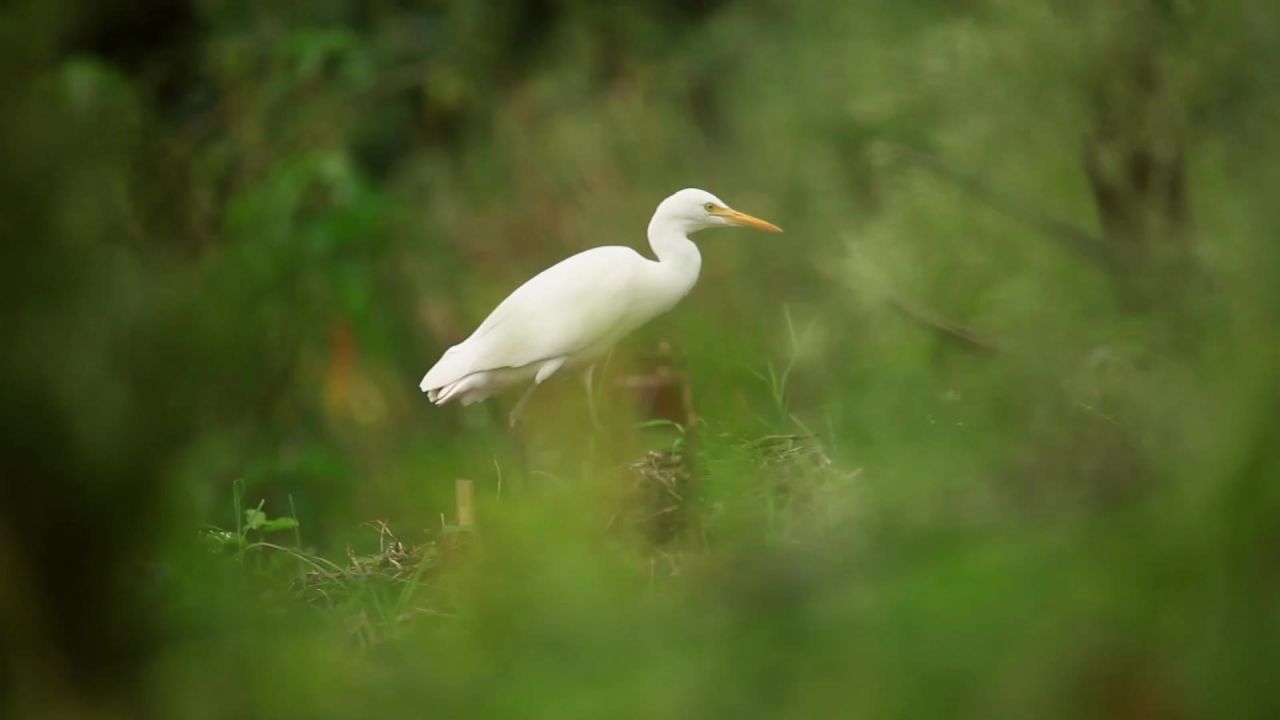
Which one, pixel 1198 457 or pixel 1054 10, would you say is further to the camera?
pixel 1054 10

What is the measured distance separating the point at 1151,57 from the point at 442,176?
14.9 ft

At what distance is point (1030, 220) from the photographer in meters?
4.11

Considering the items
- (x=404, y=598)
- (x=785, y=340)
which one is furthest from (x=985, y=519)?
(x=785, y=340)

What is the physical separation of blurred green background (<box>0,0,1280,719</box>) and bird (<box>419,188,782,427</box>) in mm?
188

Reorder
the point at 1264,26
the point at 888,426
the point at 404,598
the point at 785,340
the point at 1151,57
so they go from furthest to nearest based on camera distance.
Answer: the point at 1151,57 < the point at 785,340 < the point at 404,598 < the point at 888,426 < the point at 1264,26

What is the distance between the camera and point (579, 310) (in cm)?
434

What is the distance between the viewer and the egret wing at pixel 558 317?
170 inches

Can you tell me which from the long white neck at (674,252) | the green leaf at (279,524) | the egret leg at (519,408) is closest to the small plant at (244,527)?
the green leaf at (279,524)

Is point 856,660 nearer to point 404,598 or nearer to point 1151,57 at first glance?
point 404,598

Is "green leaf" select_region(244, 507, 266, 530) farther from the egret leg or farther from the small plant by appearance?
the egret leg

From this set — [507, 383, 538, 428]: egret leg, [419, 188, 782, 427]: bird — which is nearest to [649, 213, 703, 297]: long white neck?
[419, 188, 782, 427]: bird

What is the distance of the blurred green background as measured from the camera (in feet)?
1.79

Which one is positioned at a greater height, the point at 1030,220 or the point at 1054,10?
the point at 1054,10

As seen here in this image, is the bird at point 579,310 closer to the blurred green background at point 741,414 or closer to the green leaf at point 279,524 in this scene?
the blurred green background at point 741,414
